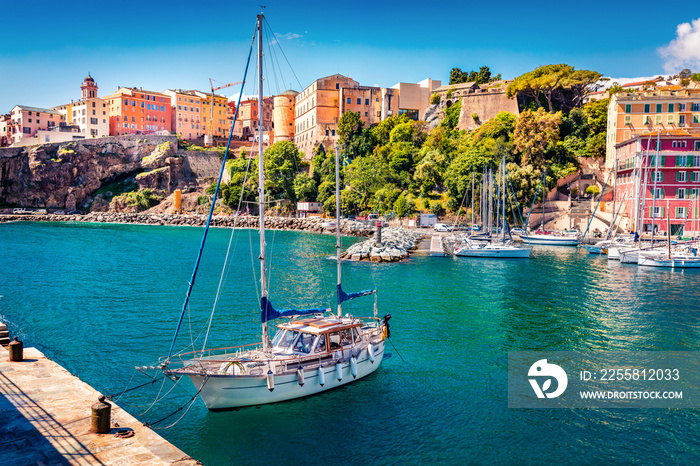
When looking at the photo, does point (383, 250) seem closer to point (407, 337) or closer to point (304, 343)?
point (407, 337)

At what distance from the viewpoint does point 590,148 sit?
75.7 metres

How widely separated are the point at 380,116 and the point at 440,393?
98.0 metres

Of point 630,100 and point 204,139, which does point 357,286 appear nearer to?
point 630,100

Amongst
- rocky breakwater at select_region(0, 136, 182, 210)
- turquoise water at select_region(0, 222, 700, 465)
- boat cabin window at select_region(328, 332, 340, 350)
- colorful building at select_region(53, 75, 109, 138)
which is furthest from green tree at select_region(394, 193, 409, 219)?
colorful building at select_region(53, 75, 109, 138)

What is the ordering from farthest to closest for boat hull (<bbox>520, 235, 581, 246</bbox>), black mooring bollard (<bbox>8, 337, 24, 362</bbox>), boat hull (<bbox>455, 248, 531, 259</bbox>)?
boat hull (<bbox>520, 235, 581, 246</bbox>)
boat hull (<bbox>455, 248, 531, 259</bbox>)
black mooring bollard (<bbox>8, 337, 24, 362</bbox>)

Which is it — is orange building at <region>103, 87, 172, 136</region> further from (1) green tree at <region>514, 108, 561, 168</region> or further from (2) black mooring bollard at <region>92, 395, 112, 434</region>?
(2) black mooring bollard at <region>92, 395, 112, 434</region>

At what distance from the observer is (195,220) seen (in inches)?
3942

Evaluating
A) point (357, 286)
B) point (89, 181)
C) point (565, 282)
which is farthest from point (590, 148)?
point (89, 181)

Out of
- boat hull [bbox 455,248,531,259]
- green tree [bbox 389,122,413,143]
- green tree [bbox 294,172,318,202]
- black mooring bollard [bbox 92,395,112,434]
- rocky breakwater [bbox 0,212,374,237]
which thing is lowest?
black mooring bollard [bbox 92,395,112,434]

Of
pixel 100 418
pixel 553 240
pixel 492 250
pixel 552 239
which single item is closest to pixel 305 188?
pixel 552 239

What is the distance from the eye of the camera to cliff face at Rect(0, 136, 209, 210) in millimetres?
112738

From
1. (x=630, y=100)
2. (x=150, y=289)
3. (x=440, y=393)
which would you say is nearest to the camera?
(x=440, y=393)

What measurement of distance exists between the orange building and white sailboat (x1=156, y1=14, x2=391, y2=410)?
11995 cm

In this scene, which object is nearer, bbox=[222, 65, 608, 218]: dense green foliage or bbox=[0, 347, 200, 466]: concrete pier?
bbox=[0, 347, 200, 466]: concrete pier
